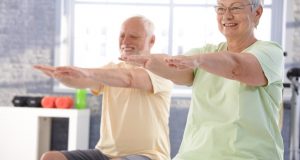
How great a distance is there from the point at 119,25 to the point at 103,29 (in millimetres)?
174

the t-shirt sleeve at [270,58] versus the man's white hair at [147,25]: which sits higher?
the man's white hair at [147,25]

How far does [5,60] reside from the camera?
187 inches

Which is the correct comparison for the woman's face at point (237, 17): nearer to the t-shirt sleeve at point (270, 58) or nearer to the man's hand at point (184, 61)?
the t-shirt sleeve at point (270, 58)

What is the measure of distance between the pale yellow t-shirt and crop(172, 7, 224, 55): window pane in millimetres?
2355

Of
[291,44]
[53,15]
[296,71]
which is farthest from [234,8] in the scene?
[53,15]

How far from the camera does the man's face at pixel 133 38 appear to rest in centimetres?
249

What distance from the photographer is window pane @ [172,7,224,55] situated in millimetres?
4680

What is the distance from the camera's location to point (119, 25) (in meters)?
4.75

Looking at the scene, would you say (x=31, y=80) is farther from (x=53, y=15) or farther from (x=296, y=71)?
(x=296, y=71)

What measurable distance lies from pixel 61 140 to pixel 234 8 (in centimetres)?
337

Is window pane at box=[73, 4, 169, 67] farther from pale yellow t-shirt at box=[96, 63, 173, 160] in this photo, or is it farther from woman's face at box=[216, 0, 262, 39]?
woman's face at box=[216, 0, 262, 39]

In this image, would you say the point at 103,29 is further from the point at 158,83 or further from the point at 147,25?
the point at 158,83

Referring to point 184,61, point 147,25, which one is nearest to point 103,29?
point 147,25

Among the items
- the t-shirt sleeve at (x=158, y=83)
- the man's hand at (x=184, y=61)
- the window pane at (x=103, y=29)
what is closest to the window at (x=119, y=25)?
the window pane at (x=103, y=29)
